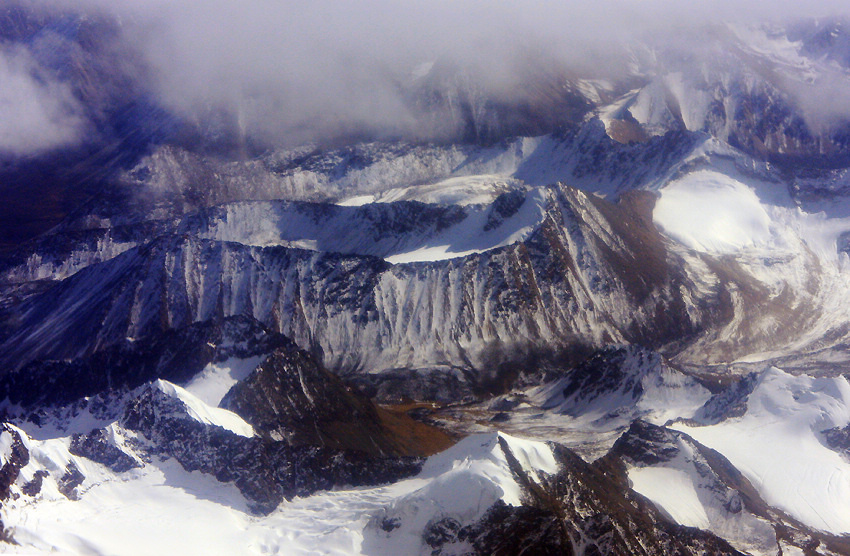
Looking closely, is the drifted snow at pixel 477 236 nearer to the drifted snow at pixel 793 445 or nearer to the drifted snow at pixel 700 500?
the drifted snow at pixel 793 445

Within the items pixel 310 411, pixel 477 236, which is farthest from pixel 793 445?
pixel 477 236

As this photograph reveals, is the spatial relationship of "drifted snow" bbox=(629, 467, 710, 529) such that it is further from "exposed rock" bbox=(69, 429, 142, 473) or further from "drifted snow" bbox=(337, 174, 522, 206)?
"drifted snow" bbox=(337, 174, 522, 206)

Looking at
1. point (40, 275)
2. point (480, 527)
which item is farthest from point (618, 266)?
point (40, 275)

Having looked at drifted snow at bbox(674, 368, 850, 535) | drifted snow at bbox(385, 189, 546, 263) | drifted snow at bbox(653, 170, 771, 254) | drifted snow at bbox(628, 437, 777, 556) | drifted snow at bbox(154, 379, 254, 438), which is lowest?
drifted snow at bbox(653, 170, 771, 254)

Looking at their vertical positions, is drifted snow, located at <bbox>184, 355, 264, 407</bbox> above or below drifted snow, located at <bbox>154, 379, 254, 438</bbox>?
below

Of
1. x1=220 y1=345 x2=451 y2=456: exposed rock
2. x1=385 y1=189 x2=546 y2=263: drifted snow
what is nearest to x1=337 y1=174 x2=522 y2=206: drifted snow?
x1=385 y1=189 x2=546 y2=263: drifted snow

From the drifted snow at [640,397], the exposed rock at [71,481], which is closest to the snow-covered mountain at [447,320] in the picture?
the exposed rock at [71,481]

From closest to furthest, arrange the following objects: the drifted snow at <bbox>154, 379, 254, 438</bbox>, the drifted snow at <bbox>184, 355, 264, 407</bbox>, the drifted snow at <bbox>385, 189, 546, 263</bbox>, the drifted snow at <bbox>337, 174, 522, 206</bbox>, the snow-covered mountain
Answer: the snow-covered mountain, the drifted snow at <bbox>154, 379, 254, 438</bbox>, the drifted snow at <bbox>184, 355, 264, 407</bbox>, the drifted snow at <bbox>385, 189, 546, 263</bbox>, the drifted snow at <bbox>337, 174, 522, 206</bbox>
